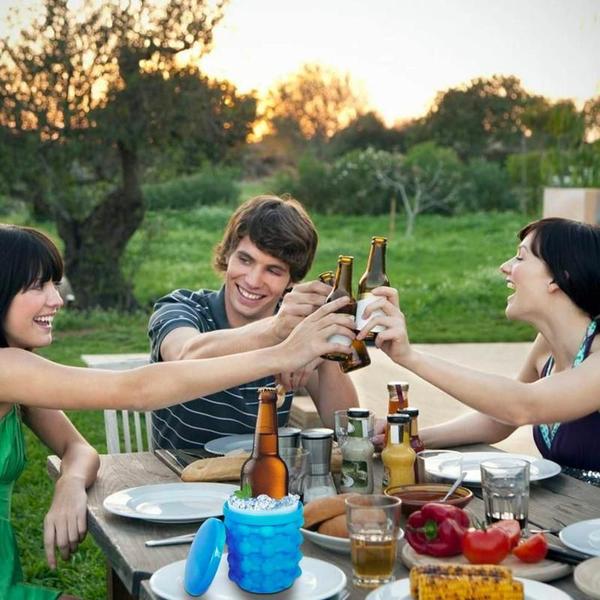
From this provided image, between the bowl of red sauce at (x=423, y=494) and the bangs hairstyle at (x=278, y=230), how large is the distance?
112 centimetres

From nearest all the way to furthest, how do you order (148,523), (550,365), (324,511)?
(324,511) → (148,523) → (550,365)

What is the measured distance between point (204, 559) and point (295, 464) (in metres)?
0.52

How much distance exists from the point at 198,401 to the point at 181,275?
11.1 meters

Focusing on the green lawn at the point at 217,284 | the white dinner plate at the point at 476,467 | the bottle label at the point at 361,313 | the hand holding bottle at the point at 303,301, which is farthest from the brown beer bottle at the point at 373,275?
the green lawn at the point at 217,284

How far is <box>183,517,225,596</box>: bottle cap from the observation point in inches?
64.9

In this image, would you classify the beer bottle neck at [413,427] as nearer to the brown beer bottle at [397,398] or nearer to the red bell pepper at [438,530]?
the brown beer bottle at [397,398]

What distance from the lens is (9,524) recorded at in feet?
7.88

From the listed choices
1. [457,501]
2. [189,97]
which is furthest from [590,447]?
[189,97]

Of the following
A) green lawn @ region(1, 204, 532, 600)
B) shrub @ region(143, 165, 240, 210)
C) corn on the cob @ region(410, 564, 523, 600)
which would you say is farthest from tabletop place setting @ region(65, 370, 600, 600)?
shrub @ region(143, 165, 240, 210)

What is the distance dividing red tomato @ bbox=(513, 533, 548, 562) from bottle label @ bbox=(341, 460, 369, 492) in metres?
0.51

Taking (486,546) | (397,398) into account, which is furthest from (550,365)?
(486,546)

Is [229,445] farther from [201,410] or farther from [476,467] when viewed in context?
[476,467]

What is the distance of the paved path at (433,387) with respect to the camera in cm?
563

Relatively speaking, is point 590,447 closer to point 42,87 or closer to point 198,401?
point 198,401
